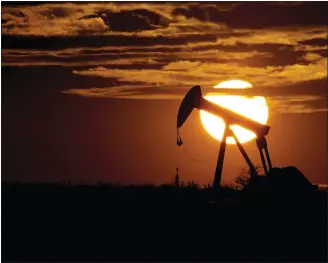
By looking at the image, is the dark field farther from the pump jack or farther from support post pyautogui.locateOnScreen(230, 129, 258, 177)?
the pump jack

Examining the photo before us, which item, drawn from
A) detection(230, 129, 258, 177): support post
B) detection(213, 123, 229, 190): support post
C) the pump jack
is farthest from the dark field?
the pump jack

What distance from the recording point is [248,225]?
15.4 meters

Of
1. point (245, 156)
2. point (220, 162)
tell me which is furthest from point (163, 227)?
point (245, 156)

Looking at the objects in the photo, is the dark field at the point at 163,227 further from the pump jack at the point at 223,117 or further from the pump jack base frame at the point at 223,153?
the pump jack at the point at 223,117

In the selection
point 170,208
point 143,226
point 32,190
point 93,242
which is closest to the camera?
point 93,242

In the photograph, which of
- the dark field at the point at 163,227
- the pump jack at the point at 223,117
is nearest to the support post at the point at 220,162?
the pump jack at the point at 223,117

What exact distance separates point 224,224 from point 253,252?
1741 mm

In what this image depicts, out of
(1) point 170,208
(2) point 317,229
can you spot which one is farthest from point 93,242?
(2) point 317,229

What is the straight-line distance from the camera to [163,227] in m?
15.0

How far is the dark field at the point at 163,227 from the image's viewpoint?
1353 centimetres

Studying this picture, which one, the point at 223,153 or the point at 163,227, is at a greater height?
the point at 223,153

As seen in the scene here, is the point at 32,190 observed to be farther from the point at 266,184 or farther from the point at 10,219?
the point at 266,184

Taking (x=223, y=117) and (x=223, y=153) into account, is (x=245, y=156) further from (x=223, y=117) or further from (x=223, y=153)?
(x=223, y=117)

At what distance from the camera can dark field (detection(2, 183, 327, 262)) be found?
1353cm
